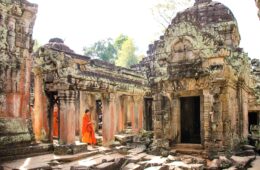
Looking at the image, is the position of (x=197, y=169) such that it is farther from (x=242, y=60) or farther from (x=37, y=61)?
(x=37, y=61)

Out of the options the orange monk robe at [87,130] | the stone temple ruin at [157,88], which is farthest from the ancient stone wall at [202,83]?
the orange monk robe at [87,130]

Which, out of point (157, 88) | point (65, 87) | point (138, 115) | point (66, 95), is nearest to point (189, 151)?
point (157, 88)

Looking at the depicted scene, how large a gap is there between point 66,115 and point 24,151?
75.5 inches

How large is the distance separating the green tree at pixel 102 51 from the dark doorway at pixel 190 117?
92.6 feet

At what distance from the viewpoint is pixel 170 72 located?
10.0 m

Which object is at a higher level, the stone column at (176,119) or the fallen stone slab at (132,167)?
the stone column at (176,119)

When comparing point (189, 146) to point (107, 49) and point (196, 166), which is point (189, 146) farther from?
point (107, 49)

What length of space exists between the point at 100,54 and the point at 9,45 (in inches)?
1219

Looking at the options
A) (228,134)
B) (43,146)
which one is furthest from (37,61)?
(228,134)

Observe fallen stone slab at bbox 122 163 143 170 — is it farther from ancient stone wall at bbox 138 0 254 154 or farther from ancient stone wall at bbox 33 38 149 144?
ancient stone wall at bbox 33 38 149 144

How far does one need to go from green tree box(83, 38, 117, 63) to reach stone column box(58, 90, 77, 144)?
29.6m

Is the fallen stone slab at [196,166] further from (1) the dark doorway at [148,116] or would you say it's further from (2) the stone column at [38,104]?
(1) the dark doorway at [148,116]

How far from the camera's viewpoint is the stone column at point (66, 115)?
30.3 ft

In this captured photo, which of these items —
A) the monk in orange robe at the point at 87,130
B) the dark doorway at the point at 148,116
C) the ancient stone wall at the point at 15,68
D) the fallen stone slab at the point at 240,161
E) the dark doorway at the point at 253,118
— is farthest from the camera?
the dark doorway at the point at 148,116
